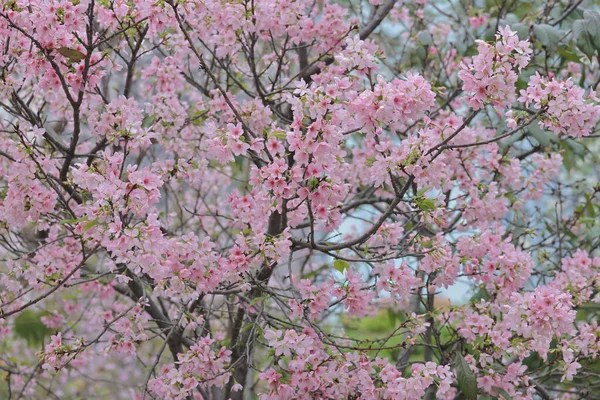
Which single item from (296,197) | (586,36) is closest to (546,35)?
(586,36)

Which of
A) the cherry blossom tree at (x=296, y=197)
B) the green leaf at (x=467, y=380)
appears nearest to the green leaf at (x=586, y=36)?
the cherry blossom tree at (x=296, y=197)

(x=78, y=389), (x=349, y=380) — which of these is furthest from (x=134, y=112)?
(x=78, y=389)

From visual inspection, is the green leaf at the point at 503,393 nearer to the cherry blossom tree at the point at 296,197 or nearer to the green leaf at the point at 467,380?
the cherry blossom tree at the point at 296,197

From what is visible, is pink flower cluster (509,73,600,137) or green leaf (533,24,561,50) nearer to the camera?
pink flower cluster (509,73,600,137)

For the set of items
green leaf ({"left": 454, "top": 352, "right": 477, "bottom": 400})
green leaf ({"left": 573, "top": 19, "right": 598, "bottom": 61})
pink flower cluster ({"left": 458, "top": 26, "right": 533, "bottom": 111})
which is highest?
green leaf ({"left": 573, "top": 19, "right": 598, "bottom": 61})

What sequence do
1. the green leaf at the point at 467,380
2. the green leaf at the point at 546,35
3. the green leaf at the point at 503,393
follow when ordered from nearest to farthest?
the green leaf at the point at 467,380 < the green leaf at the point at 503,393 < the green leaf at the point at 546,35

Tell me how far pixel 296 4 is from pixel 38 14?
102 centimetres

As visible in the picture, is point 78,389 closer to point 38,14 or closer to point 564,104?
point 38,14

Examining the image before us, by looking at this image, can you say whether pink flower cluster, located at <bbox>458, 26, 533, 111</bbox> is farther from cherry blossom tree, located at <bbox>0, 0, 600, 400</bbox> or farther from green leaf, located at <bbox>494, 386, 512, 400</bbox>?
green leaf, located at <bbox>494, 386, 512, 400</bbox>

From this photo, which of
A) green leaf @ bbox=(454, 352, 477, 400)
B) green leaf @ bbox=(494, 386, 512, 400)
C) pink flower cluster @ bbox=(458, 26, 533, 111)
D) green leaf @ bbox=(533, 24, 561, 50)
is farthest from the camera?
green leaf @ bbox=(533, 24, 561, 50)

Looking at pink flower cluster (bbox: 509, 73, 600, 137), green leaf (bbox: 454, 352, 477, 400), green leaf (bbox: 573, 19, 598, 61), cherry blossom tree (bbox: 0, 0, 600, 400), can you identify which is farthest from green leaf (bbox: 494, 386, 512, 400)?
green leaf (bbox: 573, 19, 598, 61)

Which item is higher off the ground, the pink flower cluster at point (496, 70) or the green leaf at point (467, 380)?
the pink flower cluster at point (496, 70)

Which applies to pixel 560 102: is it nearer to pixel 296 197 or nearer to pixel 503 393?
pixel 296 197

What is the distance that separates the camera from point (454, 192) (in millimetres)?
3402
